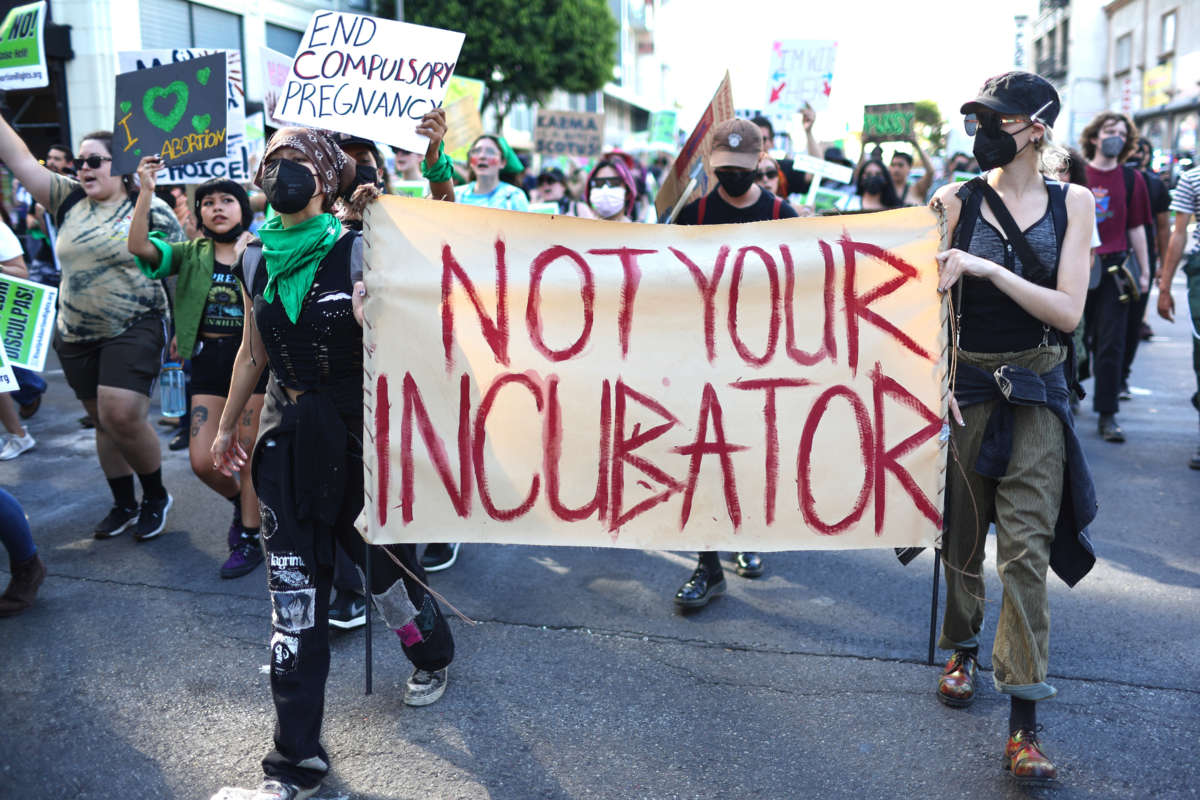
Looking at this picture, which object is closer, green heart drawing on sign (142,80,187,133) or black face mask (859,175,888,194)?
green heart drawing on sign (142,80,187,133)

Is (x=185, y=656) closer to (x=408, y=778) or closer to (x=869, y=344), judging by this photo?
(x=408, y=778)

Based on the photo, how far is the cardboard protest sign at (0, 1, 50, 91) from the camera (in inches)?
277

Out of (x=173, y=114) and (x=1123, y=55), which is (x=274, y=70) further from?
(x=1123, y=55)

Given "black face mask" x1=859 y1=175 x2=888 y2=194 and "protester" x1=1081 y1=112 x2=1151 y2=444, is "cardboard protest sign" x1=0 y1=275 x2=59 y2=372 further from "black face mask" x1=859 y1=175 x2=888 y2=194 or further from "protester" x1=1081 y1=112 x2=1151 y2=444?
"protester" x1=1081 y1=112 x2=1151 y2=444

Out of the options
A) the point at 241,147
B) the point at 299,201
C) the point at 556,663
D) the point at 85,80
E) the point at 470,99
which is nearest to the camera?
the point at 299,201

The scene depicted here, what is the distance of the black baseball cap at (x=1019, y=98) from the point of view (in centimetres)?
300

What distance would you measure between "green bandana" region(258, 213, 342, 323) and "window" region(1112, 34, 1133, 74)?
1845 inches

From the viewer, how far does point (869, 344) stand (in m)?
3.09

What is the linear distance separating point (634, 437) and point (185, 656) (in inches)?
74.3

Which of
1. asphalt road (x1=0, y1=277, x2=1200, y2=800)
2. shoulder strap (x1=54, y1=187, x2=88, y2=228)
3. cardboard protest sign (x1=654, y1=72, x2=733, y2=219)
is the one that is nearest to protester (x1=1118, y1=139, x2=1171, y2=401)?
asphalt road (x1=0, y1=277, x2=1200, y2=800)

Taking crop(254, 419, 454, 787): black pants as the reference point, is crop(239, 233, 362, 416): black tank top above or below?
above

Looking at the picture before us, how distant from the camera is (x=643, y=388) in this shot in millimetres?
3143

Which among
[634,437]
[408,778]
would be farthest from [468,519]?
[408,778]

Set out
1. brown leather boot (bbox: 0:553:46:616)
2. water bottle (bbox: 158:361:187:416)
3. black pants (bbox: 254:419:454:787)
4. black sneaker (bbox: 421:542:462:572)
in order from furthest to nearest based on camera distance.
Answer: water bottle (bbox: 158:361:187:416), black sneaker (bbox: 421:542:462:572), brown leather boot (bbox: 0:553:46:616), black pants (bbox: 254:419:454:787)
